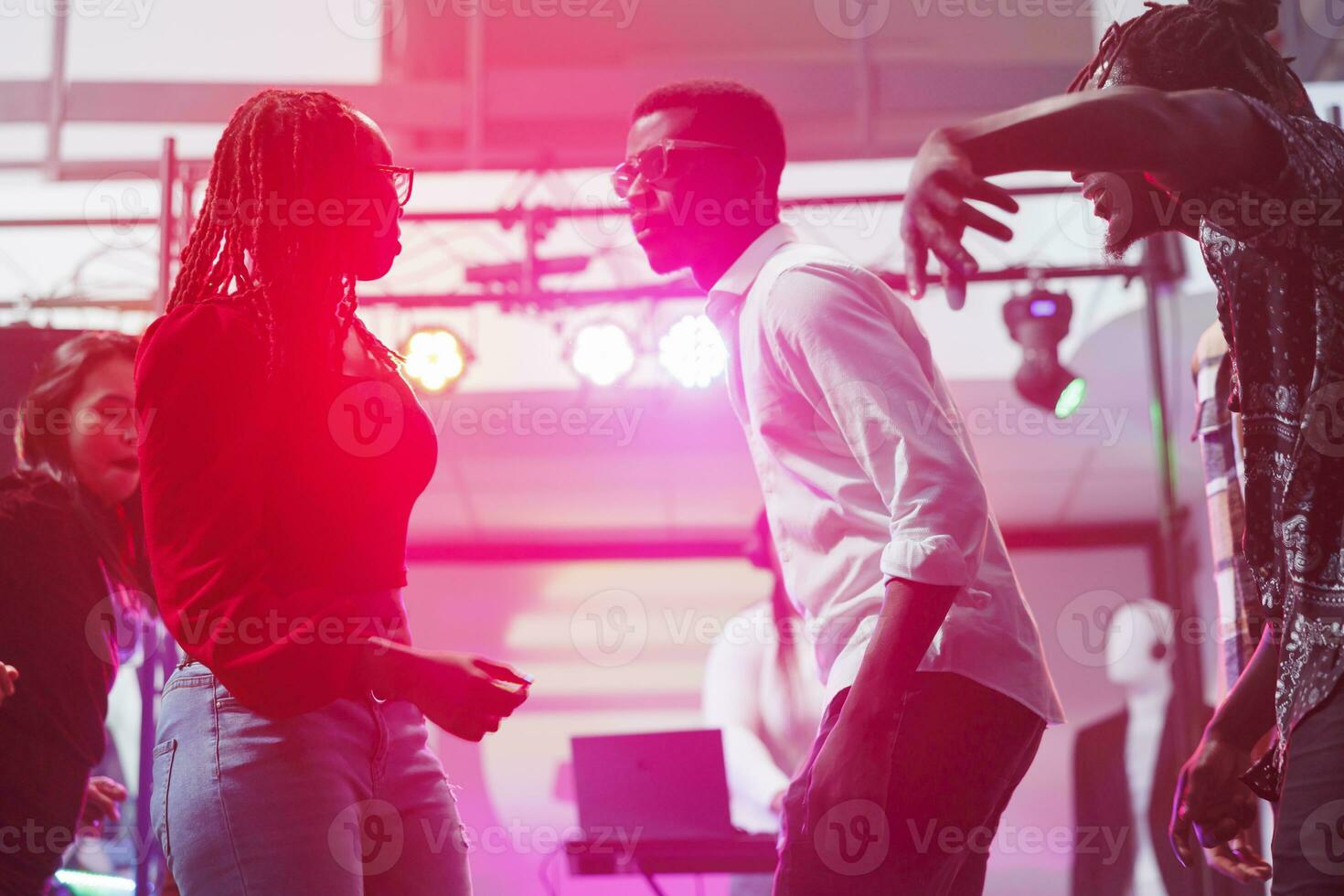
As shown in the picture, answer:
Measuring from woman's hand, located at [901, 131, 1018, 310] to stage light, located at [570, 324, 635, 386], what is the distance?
5829mm

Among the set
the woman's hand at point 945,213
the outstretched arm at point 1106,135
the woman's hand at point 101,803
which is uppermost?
the outstretched arm at point 1106,135

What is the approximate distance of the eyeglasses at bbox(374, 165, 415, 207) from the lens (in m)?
1.59

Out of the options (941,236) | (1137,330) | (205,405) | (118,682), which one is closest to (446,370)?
(118,682)

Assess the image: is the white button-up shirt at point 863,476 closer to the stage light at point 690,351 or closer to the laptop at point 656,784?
the laptop at point 656,784

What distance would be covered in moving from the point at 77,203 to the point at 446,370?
3.19 meters

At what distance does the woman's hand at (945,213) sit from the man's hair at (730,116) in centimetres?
109

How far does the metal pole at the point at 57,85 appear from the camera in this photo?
8.04m

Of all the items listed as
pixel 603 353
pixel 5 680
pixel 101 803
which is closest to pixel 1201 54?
pixel 5 680

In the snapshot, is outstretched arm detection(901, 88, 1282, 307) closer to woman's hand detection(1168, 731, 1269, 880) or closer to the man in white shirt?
the man in white shirt

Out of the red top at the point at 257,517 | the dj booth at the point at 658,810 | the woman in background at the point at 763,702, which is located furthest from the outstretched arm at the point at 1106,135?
the woman in background at the point at 763,702

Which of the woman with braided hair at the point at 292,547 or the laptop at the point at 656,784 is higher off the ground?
the woman with braided hair at the point at 292,547

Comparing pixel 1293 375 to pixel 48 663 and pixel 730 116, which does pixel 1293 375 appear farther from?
pixel 48 663

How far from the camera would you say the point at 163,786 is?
134 cm

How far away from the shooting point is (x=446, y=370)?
266 inches
